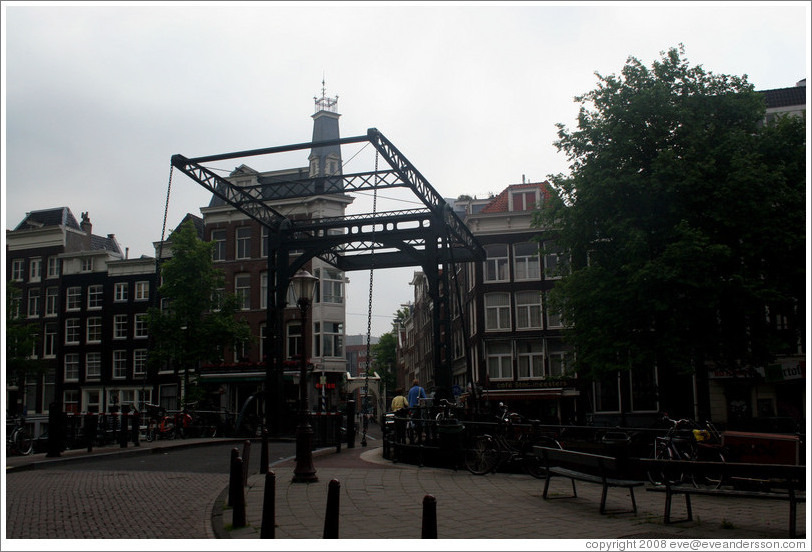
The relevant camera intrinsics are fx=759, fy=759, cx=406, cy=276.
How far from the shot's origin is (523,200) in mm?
39781

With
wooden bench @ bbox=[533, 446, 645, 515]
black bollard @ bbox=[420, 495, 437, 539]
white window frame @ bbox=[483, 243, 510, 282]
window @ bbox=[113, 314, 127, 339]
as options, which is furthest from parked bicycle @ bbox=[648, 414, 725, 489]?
window @ bbox=[113, 314, 127, 339]

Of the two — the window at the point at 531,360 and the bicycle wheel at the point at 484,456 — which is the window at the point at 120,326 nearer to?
the window at the point at 531,360

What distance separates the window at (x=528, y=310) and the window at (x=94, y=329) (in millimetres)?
27963

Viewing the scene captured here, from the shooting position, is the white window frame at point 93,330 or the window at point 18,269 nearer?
the white window frame at point 93,330

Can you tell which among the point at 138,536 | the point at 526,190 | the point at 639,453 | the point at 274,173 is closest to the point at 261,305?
the point at 274,173

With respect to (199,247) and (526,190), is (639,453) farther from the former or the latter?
(526,190)

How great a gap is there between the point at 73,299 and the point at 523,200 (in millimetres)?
30645

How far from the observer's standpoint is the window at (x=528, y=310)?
3794 centimetres

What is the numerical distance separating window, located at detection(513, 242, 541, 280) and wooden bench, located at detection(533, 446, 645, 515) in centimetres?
2853

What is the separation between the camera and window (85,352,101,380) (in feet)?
162

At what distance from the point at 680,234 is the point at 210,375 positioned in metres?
30.5

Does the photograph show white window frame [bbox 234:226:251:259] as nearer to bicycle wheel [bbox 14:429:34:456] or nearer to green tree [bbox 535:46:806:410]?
bicycle wheel [bbox 14:429:34:456]

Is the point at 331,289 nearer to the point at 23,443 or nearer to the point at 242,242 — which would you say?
the point at 242,242

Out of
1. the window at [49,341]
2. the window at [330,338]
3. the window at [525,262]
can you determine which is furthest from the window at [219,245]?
the window at [525,262]
